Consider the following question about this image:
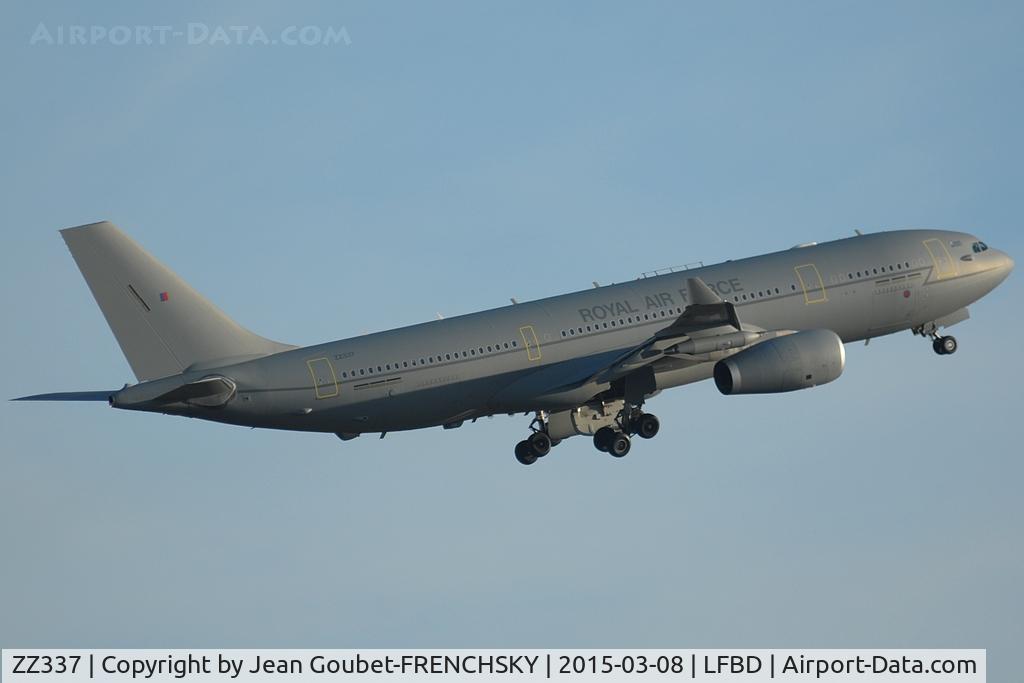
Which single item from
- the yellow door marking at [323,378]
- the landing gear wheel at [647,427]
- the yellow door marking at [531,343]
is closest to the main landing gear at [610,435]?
the landing gear wheel at [647,427]

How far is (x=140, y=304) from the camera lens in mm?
53969

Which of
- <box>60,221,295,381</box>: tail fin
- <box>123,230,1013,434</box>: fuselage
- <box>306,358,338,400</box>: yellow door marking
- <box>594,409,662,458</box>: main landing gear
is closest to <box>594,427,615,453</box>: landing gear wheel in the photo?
<box>594,409,662,458</box>: main landing gear

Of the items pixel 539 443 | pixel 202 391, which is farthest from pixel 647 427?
pixel 202 391

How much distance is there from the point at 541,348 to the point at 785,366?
7769 mm

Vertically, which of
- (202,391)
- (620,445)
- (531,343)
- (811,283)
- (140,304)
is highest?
(811,283)

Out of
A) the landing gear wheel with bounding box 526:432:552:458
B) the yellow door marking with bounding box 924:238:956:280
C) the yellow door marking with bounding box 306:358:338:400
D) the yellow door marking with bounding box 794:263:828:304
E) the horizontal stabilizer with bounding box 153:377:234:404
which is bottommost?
the horizontal stabilizer with bounding box 153:377:234:404

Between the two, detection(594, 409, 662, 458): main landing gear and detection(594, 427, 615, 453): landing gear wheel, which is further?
detection(594, 427, 615, 453): landing gear wheel

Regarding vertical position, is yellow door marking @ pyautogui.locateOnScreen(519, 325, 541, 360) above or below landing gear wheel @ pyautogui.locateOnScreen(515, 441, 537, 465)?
above

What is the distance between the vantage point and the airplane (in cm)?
5394

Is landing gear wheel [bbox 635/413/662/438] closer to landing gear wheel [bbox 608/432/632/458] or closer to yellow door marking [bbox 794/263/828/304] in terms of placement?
landing gear wheel [bbox 608/432/632/458]

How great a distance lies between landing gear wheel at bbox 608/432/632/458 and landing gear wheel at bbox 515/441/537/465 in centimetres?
283

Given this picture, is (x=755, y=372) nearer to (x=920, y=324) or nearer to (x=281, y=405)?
(x=920, y=324)

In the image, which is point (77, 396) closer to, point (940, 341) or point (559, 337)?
point (559, 337)
